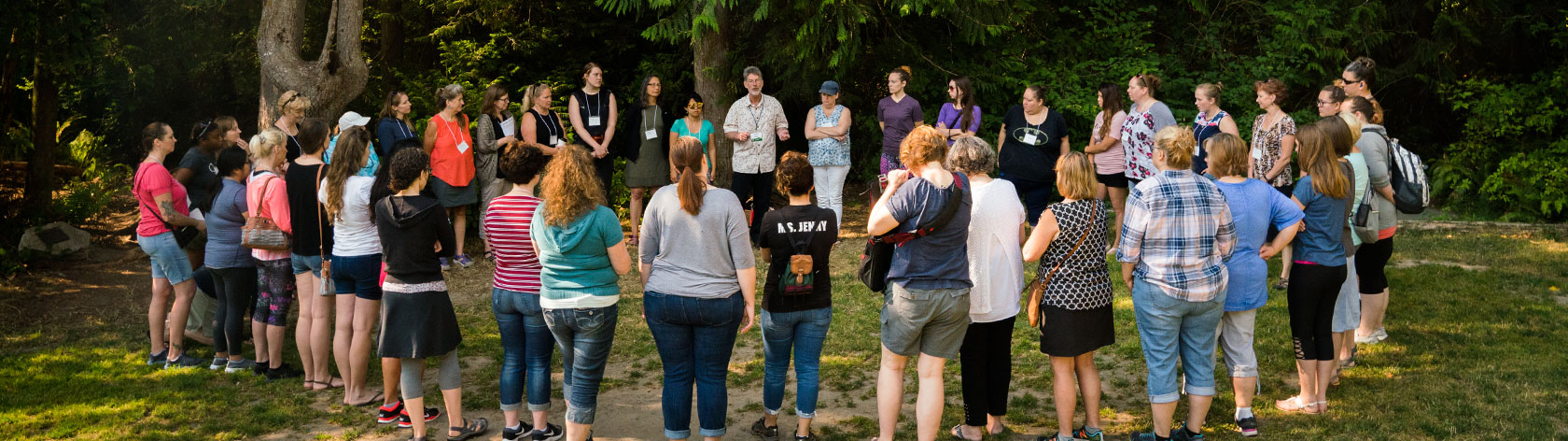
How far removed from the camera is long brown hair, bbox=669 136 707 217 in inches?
153

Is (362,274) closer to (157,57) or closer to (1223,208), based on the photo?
(1223,208)

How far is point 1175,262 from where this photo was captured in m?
4.09

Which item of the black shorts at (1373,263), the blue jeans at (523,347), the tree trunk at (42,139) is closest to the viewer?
the blue jeans at (523,347)

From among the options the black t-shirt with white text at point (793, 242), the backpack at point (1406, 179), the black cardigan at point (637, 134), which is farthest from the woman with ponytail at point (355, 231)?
the backpack at point (1406, 179)

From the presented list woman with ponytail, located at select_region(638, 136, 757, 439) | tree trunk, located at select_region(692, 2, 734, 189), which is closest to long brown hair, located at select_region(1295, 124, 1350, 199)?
woman with ponytail, located at select_region(638, 136, 757, 439)

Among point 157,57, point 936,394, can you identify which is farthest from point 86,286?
point 936,394

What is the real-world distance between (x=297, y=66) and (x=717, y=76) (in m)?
3.88

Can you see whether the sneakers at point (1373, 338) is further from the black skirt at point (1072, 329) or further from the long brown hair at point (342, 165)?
the long brown hair at point (342, 165)

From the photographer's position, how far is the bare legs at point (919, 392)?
409cm

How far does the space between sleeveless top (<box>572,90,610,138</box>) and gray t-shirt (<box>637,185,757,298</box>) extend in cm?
484

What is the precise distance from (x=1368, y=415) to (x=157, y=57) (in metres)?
12.9

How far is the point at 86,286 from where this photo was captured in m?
8.41

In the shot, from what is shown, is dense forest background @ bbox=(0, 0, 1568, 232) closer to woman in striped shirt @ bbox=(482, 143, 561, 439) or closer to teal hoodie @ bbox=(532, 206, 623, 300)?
woman in striped shirt @ bbox=(482, 143, 561, 439)

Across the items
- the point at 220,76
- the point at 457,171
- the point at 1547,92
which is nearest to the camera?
the point at 457,171
